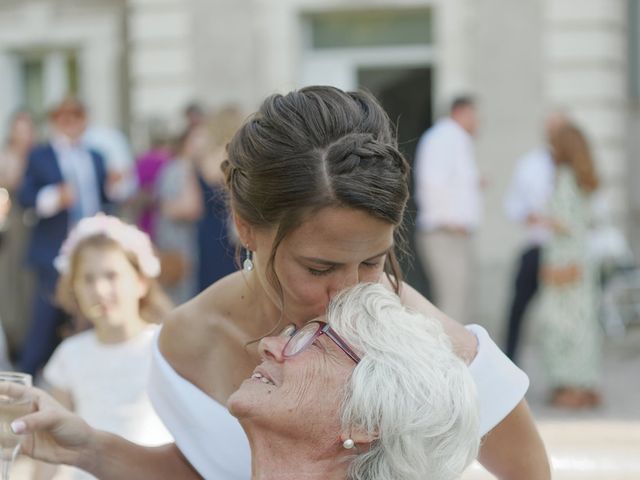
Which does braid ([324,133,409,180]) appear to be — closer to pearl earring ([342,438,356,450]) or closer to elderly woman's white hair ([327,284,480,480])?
elderly woman's white hair ([327,284,480,480])

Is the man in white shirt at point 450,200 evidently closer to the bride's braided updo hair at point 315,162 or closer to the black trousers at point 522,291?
the black trousers at point 522,291

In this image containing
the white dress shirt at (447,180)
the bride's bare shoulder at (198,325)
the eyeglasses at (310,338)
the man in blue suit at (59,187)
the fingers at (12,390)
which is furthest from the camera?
the white dress shirt at (447,180)

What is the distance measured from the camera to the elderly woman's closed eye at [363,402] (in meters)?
2.08

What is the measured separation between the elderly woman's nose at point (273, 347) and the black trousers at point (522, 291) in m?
6.33

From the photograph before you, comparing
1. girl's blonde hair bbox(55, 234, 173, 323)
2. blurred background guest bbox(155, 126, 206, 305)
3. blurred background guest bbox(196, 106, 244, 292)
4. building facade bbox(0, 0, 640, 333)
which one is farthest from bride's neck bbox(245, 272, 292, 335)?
building facade bbox(0, 0, 640, 333)

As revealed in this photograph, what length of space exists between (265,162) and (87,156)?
5.81 meters

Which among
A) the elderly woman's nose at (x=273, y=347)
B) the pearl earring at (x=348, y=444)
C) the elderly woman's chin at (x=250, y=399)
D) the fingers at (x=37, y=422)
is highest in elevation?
the elderly woman's nose at (x=273, y=347)

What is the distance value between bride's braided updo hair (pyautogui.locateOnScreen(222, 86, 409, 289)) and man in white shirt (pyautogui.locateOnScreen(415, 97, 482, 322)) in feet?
20.9

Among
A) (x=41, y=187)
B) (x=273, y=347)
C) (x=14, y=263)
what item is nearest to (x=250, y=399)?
(x=273, y=347)

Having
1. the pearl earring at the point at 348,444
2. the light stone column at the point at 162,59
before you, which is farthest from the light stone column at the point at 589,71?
the pearl earring at the point at 348,444

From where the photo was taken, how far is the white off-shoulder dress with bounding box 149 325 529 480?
2562mm

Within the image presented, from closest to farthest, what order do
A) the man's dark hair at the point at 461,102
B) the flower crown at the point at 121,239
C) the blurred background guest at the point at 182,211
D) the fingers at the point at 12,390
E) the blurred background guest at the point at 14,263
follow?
the fingers at the point at 12,390 → the flower crown at the point at 121,239 → the blurred background guest at the point at 182,211 → the man's dark hair at the point at 461,102 → the blurred background guest at the point at 14,263

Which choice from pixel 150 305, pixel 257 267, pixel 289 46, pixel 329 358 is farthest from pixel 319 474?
pixel 289 46

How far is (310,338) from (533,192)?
654cm
